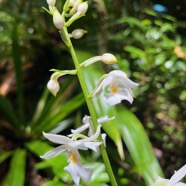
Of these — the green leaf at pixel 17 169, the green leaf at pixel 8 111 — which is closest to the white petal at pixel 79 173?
the green leaf at pixel 17 169

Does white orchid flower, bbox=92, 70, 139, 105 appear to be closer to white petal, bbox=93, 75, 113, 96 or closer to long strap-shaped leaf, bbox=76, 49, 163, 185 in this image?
white petal, bbox=93, 75, 113, 96

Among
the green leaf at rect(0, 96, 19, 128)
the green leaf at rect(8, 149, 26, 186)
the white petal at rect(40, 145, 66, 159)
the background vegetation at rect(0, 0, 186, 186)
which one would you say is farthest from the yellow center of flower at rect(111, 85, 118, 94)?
the green leaf at rect(0, 96, 19, 128)

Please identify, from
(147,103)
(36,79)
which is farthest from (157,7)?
(36,79)

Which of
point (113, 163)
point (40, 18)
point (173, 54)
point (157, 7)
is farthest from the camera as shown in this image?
point (40, 18)

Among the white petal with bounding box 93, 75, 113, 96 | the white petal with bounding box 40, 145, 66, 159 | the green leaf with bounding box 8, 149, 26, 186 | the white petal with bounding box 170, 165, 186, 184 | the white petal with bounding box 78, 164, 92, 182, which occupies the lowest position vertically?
the green leaf with bounding box 8, 149, 26, 186

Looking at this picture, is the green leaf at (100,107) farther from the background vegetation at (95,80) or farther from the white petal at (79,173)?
the white petal at (79,173)

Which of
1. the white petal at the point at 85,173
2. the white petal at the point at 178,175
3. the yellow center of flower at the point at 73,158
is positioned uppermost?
the yellow center of flower at the point at 73,158

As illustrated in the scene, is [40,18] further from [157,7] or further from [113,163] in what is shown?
[113,163]

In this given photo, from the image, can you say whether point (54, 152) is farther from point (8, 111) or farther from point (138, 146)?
point (8, 111)
